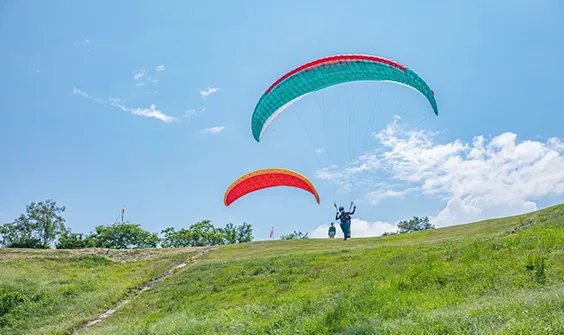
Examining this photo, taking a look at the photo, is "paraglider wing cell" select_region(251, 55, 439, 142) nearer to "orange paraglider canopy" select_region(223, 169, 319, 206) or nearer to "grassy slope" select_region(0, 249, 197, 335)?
"orange paraglider canopy" select_region(223, 169, 319, 206)

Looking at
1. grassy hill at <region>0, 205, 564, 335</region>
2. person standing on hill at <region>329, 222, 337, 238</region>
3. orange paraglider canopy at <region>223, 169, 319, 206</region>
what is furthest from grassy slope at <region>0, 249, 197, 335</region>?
person standing on hill at <region>329, 222, 337, 238</region>

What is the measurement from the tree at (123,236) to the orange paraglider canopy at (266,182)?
4893 centimetres

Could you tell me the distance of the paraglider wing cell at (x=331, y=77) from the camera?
1856 centimetres

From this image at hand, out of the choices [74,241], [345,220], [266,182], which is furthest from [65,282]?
[74,241]

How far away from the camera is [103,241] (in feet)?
232

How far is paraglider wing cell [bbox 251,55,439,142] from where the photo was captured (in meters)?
18.6

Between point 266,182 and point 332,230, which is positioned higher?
point 266,182

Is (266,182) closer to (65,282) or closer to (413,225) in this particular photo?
(65,282)

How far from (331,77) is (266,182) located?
11.0m

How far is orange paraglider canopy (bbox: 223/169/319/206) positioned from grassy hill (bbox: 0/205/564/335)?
15.0 ft

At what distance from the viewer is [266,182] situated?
2892 centimetres

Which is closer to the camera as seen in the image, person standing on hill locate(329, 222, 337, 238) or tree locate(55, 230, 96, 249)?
person standing on hill locate(329, 222, 337, 238)

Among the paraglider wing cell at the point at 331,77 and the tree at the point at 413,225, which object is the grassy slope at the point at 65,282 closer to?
the paraglider wing cell at the point at 331,77

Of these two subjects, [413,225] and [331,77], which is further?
[413,225]
